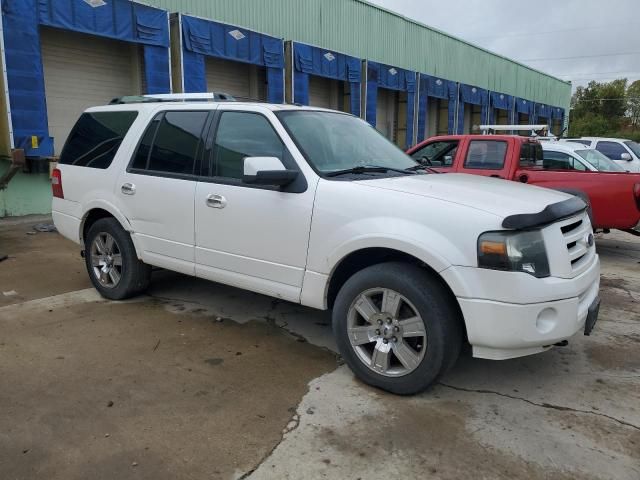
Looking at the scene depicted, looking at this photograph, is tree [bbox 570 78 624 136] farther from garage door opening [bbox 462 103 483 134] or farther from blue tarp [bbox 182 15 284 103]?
blue tarp [bbox 182 15 284 103]

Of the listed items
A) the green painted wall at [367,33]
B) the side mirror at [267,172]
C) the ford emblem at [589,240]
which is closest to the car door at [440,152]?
the ford emblem at [589,240]

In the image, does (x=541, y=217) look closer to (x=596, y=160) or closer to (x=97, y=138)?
(x=97, y=138)

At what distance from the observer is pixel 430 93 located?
78.5 feet

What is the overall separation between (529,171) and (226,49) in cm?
918

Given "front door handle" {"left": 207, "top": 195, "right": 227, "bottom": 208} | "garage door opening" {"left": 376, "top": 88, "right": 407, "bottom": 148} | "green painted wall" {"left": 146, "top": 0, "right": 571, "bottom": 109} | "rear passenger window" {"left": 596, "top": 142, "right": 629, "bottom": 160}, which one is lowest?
"front door handle" {"left": 207, "top": 195, "right": 227, "bottom": 208}

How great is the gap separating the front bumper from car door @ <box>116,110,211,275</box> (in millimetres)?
2447

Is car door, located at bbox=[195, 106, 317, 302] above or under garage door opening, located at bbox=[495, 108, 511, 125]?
under

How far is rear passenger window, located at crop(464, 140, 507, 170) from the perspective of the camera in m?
8.00

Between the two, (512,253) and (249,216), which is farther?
(249,216)

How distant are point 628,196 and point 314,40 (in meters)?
12.7

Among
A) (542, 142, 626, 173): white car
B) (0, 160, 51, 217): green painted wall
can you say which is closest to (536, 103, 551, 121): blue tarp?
(542, 142, 626, 173): white car

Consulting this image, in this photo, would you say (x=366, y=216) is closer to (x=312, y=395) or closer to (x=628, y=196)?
(x=312, y=395)

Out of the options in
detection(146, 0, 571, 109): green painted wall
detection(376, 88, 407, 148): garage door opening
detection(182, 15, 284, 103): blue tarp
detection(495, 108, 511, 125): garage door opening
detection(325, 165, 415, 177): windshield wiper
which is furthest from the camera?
detection(495, 108, 511, 125): garage door opening

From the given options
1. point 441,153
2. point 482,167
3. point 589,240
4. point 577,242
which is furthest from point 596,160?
point 577,242
